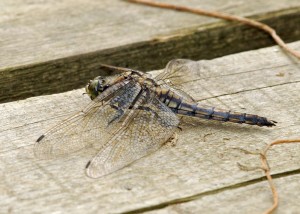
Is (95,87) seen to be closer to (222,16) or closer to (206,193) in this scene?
(206,193)

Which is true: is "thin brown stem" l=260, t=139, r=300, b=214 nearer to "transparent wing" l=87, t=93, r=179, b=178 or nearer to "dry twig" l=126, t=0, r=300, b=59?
"transparent wing" l=87, t=93, r=179, b=178

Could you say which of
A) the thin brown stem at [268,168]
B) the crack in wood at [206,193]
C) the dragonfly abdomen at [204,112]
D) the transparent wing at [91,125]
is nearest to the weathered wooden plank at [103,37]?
the transparent wing at [91,125]

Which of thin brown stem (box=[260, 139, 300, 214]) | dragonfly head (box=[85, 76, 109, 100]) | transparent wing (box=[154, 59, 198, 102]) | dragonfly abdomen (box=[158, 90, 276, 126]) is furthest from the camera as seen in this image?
transparent wing (box=[154, 59, 198, 102])

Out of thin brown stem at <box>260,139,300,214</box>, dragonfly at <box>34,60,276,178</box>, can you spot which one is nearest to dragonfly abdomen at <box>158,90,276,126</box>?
dragonfly at <box>34,60,276,178</box>

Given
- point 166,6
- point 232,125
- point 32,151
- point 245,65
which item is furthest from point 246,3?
point 32,151

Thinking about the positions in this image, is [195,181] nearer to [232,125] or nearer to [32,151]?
[232,125]

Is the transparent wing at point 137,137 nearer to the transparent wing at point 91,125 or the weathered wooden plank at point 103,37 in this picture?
the transparent wing at point 91,125
